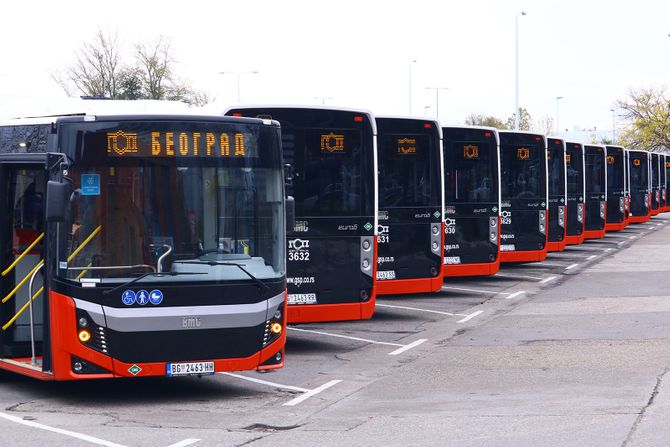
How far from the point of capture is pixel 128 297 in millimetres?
10461

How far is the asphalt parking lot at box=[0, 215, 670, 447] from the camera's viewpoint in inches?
360

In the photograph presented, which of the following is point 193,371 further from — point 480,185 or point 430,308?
point 480,185

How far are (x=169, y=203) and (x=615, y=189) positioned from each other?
3123 cm

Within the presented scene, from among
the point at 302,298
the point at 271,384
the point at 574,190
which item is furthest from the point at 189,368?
the point at 574,190

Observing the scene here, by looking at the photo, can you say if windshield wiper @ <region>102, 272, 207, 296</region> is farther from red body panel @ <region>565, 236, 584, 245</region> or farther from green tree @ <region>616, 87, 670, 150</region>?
green tree @ <region>616, 87, 670, 150</region>

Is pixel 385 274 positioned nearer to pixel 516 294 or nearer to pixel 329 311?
pixel 329 311

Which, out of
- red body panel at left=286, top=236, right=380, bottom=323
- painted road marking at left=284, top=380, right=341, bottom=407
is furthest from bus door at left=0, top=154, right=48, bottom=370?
red body panel at left=286, top=236, right=380, bottom=323

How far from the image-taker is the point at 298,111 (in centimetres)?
1454

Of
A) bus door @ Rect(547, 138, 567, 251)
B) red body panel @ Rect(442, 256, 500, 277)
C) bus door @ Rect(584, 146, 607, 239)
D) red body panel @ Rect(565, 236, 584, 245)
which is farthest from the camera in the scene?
bus door @ Rect(584, 146, 607, 239)

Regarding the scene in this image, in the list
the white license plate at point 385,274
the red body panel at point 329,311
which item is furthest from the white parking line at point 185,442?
the white license plate at point 385,274

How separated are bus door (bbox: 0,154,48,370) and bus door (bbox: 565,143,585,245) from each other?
75.8ft

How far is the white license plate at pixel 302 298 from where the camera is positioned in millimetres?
14391

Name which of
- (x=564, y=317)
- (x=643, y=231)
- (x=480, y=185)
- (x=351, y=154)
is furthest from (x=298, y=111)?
(x=643, y=231)

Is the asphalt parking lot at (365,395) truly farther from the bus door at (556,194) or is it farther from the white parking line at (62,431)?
the bus door at (556,194)
